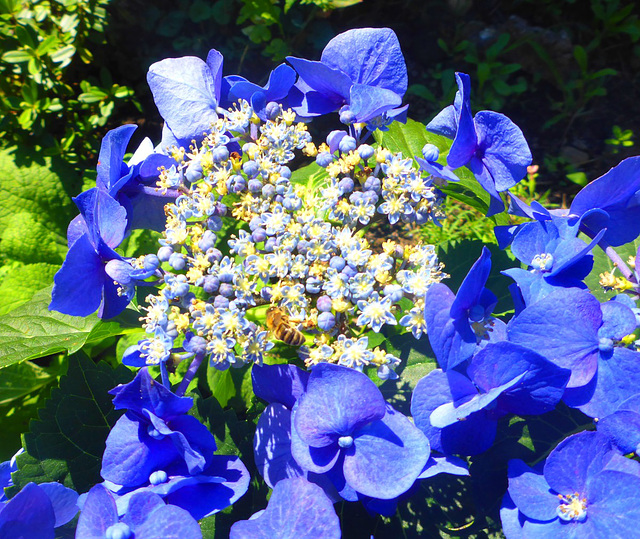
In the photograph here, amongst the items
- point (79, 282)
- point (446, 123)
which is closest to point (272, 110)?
point (446, 123)

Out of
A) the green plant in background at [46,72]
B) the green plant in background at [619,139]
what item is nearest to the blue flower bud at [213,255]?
the green plant in background at [46,72]

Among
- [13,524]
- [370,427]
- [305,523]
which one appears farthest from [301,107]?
[13,524]

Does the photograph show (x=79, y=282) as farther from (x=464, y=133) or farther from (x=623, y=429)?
(x=623, y=429)

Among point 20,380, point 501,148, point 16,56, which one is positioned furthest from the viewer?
point 16,56

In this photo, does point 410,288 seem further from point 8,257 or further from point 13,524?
point 8,257

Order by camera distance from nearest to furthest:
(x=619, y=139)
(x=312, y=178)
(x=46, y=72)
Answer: (x=312, y=178), (x=46, y=72), (x=619, y=139)

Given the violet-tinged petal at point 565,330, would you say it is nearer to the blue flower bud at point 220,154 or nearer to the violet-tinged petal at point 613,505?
the violet-tinged petal at point 613,505

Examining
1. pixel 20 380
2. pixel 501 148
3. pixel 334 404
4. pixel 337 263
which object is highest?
pixel 501 148
